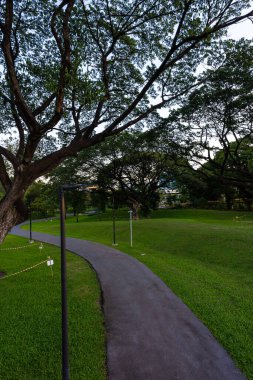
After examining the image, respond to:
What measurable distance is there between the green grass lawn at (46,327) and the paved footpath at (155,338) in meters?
0.41

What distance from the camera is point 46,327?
267 inches

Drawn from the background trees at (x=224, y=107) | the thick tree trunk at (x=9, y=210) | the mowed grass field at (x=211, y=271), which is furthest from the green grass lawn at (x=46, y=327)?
the background trees at (x=224, y=107)

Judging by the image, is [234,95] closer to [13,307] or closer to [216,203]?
[13,307]

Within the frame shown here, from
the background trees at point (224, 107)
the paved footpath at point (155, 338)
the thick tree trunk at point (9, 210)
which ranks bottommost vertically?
the paved footpath at point (155, 338)

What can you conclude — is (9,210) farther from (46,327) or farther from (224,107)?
(224,107)

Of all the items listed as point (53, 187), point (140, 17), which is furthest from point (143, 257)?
point (53, 187)

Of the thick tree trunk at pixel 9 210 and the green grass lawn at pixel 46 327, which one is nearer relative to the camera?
the green grass lawn at pixel 46 327

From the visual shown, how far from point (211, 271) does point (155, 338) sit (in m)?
6.40

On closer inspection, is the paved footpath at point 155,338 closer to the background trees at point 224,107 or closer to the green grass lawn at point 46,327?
the green grass lawn at point 46,327

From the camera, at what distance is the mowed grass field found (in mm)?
6438

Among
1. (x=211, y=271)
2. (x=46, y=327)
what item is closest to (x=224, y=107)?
(x=211, y=271)

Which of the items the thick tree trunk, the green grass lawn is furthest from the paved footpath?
the thick tree trunk

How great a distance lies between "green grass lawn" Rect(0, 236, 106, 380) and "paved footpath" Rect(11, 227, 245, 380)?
41 centimetres

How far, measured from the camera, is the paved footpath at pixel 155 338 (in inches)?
193
